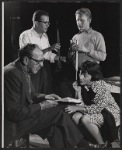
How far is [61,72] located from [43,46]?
29cm

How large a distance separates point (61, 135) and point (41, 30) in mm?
971

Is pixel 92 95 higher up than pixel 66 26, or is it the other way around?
pixel 66 26

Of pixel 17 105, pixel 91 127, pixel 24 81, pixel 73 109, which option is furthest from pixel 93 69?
pixel 17 105

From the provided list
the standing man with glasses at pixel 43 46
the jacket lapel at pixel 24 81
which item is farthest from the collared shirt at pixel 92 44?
the jacket lapel at pixel 24 81

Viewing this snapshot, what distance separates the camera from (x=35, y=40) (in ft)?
8.79

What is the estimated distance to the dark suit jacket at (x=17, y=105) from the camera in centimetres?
262

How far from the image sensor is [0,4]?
2666 mm

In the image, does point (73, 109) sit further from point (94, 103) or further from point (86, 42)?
point (86, 42)

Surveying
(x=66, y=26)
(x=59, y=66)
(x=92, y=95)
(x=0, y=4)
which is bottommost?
(x=92, y=95)

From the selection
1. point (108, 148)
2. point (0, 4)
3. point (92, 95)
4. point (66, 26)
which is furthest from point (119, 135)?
point (0, 4)

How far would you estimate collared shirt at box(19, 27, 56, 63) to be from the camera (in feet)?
8.73

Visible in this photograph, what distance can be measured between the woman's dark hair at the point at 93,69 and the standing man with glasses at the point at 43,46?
231mm

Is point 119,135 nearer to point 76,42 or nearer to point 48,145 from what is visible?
point 48,145

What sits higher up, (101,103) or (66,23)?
(66,23)
